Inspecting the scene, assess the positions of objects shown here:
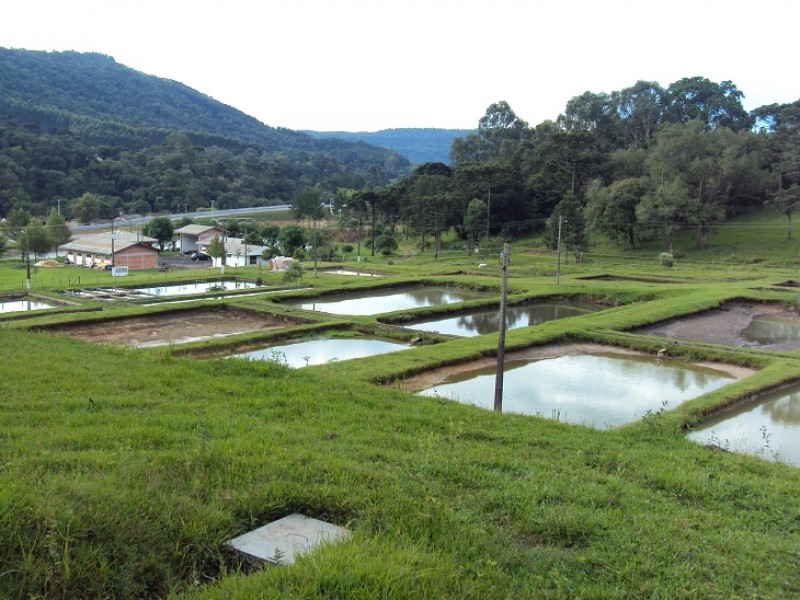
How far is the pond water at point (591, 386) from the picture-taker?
14344mm

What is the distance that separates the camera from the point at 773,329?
2475 cm

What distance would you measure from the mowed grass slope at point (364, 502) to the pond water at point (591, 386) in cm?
590

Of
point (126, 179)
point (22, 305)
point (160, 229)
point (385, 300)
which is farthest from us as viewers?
point (126, 179)

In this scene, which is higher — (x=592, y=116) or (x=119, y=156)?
(x=592, y=116)

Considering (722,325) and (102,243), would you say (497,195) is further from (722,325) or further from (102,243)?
(722,325)

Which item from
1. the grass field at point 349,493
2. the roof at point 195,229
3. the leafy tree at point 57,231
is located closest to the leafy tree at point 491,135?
the roof at point 195,229

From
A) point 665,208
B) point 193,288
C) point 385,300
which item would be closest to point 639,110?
point 665,208

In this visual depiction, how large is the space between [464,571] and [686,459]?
15.8 ft

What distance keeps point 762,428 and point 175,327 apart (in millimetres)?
19059

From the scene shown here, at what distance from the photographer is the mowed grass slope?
11.9ft

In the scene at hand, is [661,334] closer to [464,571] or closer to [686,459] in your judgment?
[686,459]

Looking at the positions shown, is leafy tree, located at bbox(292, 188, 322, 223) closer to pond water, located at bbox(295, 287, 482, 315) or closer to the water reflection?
pond water, located at bbox(295, 287, 482, 315)

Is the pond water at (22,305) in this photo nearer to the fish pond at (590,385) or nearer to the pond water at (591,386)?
the fish pond at (590,385)

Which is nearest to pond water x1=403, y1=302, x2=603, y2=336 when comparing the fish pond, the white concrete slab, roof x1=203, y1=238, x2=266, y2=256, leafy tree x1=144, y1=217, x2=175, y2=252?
the fish pond
